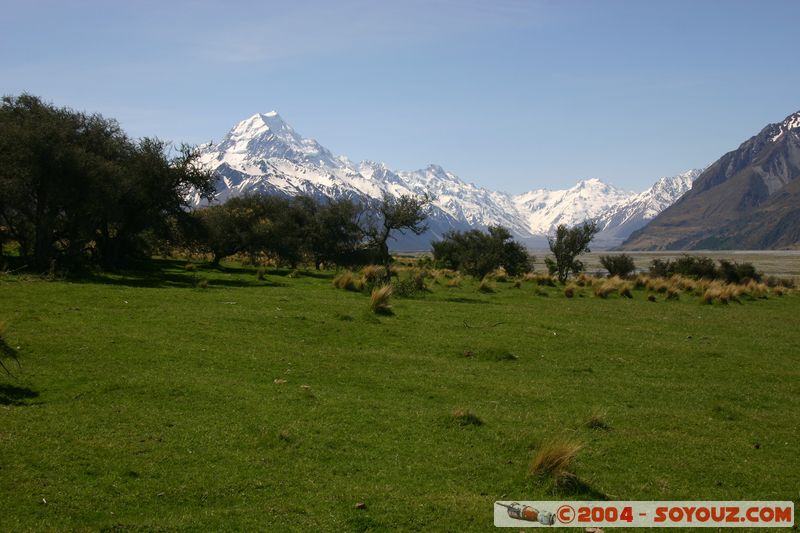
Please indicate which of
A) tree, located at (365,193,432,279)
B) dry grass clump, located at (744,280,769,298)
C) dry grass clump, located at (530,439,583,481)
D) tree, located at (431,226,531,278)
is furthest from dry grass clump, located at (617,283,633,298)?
dry grass clump, located at (530,439,583,481)

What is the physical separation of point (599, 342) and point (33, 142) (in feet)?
76.5

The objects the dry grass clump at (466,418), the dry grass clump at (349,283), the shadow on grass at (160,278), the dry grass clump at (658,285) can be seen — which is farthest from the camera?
the dry grass clump at (658,285)

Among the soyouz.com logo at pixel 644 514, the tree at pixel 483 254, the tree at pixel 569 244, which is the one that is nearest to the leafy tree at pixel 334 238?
the tree at pixel 483 254

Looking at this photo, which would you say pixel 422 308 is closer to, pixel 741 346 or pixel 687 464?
pixel 741 346

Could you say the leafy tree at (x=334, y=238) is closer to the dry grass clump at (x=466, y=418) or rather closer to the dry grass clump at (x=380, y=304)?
the dry grass clump at (x=380, y=304)

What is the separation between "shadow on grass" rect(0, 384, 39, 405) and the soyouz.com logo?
7.05m

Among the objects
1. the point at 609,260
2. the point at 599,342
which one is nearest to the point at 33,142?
the point at 599,342

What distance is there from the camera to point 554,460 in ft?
26.7

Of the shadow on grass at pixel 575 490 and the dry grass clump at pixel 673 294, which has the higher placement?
the dry grass clump at pixel 673 294

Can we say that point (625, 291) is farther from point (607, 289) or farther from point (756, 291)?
point (756, 291)

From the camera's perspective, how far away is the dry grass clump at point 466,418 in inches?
400

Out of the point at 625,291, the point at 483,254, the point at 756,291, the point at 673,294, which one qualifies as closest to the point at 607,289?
the point at 625,291

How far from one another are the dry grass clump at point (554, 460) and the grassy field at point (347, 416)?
0.18m

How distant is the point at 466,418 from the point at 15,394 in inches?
268
